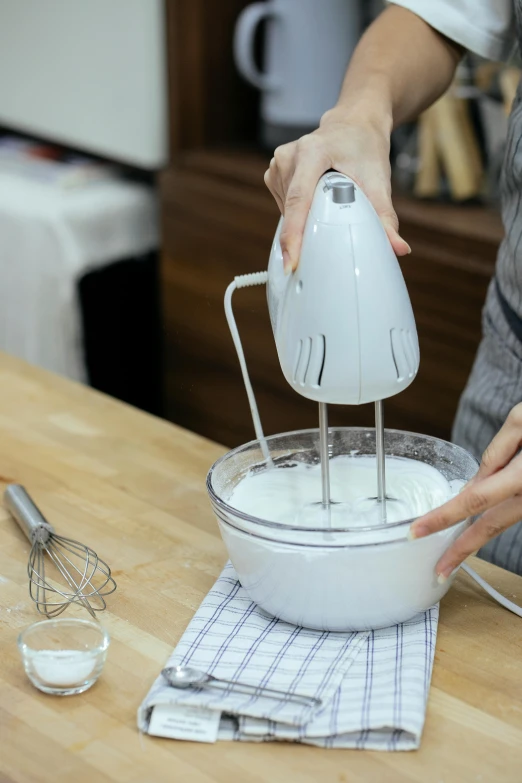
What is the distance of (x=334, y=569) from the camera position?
2.36ft

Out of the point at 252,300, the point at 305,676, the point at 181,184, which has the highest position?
the point at 305,676

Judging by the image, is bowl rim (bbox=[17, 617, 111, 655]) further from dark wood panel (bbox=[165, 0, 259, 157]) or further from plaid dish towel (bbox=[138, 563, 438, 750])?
dark wood panel (bbox=[165, 0, 259, 157])

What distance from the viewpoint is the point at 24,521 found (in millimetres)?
917

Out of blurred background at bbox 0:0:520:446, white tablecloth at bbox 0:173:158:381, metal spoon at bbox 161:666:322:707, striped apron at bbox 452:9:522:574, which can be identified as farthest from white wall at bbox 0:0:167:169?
metal spoon at bbox 161:666:322:707

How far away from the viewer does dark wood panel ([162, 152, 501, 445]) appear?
1655mm

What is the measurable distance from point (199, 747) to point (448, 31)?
0.76m

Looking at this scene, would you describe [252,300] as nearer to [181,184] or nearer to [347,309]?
[181,184]

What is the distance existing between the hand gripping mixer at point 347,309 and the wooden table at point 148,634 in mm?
211

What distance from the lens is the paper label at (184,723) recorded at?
0.66m

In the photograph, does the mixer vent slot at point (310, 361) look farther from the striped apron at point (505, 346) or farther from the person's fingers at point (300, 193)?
the striped apron at point (505, 346)

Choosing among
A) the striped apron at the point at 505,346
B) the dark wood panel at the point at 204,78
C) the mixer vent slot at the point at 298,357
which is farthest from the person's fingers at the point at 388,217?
the dark wood panel at the point at 204,78

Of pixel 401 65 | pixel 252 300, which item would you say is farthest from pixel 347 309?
pixel 252 300

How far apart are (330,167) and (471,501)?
0.94 ft

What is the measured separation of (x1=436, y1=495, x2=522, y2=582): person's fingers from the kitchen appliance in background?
137 cm
